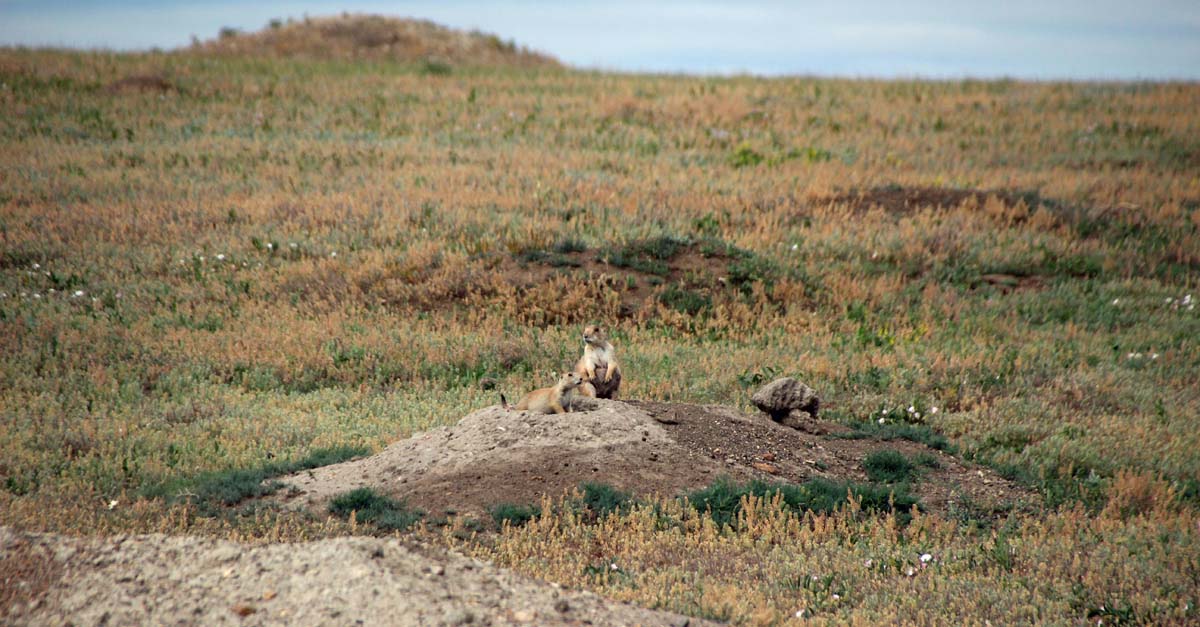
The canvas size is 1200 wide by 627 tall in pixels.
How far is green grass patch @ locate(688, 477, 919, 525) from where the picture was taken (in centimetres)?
902

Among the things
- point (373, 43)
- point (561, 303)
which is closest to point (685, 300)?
point (561, 303)

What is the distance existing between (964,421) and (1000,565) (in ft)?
14.3

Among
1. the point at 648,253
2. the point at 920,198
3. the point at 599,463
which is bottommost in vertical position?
the point at 599,463

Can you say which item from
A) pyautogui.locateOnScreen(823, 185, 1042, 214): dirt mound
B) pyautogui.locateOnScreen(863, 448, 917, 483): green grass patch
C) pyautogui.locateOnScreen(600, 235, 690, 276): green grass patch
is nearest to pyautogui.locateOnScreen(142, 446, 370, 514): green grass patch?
pyautogui.locateOnScreen(863, 448, 917, 483): green grass patch

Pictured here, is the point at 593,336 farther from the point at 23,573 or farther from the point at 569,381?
the point at 23,573

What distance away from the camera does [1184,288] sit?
59.6ft

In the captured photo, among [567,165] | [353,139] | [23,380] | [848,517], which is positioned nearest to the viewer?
[848,517]

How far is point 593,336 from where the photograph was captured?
10758 millimetres

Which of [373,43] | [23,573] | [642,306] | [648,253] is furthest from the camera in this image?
[373,43]

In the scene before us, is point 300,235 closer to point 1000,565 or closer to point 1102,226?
point 1000,565

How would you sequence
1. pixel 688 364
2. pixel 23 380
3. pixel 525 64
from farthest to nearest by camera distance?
pixel 525 64
pixel 688 364
pixel 23 380

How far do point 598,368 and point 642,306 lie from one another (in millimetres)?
5205

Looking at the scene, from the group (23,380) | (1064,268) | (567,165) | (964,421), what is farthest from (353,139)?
(964,421)

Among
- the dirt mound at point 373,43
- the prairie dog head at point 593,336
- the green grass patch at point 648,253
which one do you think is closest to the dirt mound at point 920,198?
the green grass patch at point 648,253
